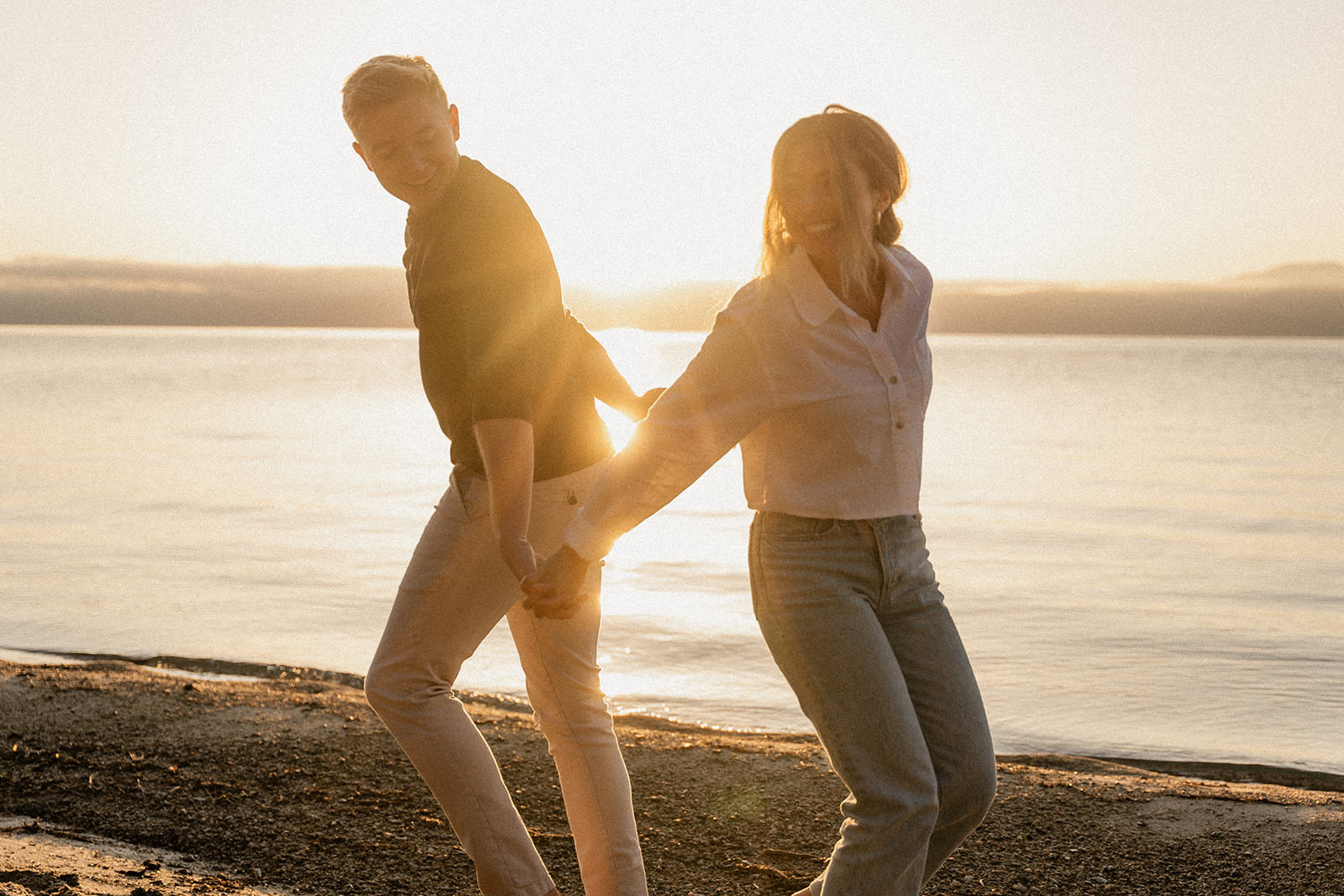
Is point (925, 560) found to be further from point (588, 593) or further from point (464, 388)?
point (464, 388)

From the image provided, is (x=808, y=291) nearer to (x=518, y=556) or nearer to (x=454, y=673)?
(x=518, y=556)

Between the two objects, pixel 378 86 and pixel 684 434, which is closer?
pixel 684 434

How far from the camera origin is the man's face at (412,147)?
8.84 ft

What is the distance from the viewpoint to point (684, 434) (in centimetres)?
256

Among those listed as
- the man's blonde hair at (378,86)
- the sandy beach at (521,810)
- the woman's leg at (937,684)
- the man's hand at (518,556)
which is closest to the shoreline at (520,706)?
the sandy beach at (521,810)

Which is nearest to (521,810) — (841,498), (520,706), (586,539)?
(520,706)

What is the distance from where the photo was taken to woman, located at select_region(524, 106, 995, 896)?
2.49 metres

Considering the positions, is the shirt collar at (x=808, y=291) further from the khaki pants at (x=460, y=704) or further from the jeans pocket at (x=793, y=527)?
the khaki pants at (x=460, y=704)

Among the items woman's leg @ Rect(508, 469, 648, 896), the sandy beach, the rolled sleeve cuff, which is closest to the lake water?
the sandy beach

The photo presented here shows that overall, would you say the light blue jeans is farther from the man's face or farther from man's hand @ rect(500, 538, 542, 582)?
the man's face

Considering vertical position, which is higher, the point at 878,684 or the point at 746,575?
the point at 878,684

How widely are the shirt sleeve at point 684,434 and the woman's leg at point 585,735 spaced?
30 centimetres

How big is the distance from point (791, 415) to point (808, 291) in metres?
0.26

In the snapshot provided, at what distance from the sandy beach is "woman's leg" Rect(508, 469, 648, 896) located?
1031mm
